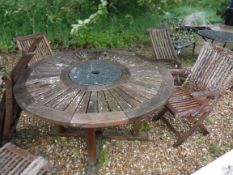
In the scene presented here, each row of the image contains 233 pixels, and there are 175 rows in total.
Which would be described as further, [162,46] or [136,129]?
[162,46]

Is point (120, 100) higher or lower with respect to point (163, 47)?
higher

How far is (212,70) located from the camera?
150 inches

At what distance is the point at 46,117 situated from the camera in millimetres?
2705

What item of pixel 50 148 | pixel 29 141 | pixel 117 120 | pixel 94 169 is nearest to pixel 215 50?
pixel 117 120

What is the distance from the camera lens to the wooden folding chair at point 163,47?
5191 millimetres

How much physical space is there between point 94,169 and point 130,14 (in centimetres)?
412

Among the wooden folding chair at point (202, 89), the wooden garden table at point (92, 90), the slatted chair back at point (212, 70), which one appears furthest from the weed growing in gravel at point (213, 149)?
the wooden garden table at point (92, 90)

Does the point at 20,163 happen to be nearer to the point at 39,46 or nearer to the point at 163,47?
the point at 39,46

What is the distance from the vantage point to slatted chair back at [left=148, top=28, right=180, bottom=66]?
5191 mm

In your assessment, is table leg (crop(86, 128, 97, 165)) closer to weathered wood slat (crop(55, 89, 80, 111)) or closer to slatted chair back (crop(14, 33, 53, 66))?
weathered wood slat (crop(55, 89, 80, 111))

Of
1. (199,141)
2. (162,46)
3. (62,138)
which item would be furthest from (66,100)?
(162,46)

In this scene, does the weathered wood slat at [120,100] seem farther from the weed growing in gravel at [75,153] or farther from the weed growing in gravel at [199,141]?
the weed growing in gravel at [199,141]

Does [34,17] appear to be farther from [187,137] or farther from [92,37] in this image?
[187,137]

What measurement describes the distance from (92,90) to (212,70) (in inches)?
68.0
